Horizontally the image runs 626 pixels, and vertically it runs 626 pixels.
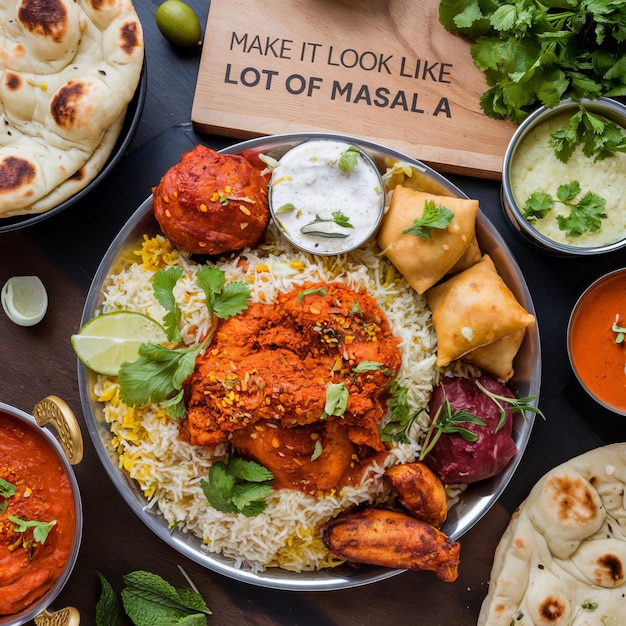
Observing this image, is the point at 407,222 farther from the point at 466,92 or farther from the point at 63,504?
the point at 63,504

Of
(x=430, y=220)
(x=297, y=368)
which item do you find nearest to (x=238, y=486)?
(x=297, y=368)

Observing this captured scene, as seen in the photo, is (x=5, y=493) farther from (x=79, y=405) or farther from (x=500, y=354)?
(x=500, y=354)

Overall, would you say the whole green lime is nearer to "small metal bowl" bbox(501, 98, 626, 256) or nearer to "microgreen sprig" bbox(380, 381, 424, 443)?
"small metal bowl" bbox(501, 98, 626, 256)

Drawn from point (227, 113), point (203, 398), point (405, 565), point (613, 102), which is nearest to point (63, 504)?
point (203, 398)

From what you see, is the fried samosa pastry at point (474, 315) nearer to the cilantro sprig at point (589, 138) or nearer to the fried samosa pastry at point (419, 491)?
the fried samosa pastry at point (419, 491)

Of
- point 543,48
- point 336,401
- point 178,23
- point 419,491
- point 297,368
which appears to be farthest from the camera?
point 178,23

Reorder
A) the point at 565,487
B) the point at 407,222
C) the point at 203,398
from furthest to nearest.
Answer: the point at 565,487 → the point at 407,222 → the point at 203,398
